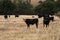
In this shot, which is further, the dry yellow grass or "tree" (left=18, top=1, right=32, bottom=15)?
"tree" (left=18, top=1, right=32, bottom=15)

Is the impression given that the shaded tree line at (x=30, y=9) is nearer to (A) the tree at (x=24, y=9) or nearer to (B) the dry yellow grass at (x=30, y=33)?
(A) the tree at (x=24, y=9)

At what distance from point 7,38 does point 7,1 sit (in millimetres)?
60939

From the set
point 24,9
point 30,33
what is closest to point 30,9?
point 24,9

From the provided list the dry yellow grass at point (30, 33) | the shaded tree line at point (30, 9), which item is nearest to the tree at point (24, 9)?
the shaded tree line at point (30, 9)

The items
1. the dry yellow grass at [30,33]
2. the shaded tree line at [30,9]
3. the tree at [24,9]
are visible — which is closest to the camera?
the dry yellow grass at [30,33]

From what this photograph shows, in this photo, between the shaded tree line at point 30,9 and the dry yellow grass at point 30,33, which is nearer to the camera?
the dry yellow grass at point 30,33

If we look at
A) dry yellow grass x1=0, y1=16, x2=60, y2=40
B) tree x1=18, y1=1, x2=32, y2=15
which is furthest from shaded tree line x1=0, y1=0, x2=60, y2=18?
dry yellow grass x1=0, y1=16, x2=60, y2=40

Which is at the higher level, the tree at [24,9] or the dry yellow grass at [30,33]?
the dry yellow grass at [30,33]

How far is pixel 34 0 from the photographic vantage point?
114000mm

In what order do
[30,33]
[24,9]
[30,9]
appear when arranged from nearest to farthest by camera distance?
1. [30,33]
2. [24,9]
3. [30,9]

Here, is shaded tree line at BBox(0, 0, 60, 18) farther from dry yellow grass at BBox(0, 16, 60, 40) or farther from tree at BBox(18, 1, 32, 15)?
dry yellow grass at BBox(0, 16, 60, 40)

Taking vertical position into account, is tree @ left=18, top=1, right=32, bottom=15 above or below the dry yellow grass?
below

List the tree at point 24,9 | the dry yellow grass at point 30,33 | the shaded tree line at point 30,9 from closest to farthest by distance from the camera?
1. the dry yellow grass at point 30,33
2. the shaded tree line at point 30,9
3. the tree at point 24,9

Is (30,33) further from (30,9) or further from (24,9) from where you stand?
(30,9)
